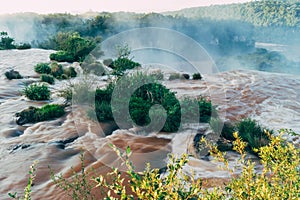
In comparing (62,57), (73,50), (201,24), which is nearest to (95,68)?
(62,57)

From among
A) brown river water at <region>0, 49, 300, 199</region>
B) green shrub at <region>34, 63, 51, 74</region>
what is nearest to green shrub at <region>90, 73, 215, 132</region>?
brown river water at <region>0, 49, 300, 199</region>

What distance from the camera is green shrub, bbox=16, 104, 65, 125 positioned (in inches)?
294

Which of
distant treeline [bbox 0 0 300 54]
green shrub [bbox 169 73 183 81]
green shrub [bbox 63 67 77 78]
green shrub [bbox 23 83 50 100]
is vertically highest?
distant treeline [bbox 0 0 300 54]

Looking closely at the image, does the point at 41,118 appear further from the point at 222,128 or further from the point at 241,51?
the point at 241,51

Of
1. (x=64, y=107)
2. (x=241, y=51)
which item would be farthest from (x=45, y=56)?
(x=241, y=51)

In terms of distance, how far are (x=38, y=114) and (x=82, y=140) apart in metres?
1.91

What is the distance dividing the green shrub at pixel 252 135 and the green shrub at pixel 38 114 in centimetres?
444

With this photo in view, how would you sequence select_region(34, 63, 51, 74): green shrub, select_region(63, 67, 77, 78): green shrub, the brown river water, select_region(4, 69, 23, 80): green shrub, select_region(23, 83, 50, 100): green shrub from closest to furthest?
the brown river water → select_region(23, 83, 50, 100): green shrub → select_region(4, 69, 23, 80): green shrub → select_region(63, 67, 77, 78): green shrub → select_region(34, 63, 51, 74): green shrub

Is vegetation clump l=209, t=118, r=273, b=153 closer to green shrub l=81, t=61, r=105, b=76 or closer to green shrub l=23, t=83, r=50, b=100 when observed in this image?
green shrub l=23, t=83, r=50, b=100

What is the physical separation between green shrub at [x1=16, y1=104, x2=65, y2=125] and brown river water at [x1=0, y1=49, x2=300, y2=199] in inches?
8.5

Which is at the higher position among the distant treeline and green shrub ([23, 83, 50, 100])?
the distant treeline

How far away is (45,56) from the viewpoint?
16484 millimetres

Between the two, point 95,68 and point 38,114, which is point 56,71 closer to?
point 95,68

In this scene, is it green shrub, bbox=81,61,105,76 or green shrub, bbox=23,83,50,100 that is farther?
green shrub, bbox=81,61,105,76
